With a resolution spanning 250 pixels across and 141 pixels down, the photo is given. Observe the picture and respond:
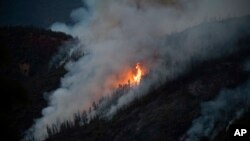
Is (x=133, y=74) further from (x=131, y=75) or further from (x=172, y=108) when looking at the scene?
(x=172, y=108)

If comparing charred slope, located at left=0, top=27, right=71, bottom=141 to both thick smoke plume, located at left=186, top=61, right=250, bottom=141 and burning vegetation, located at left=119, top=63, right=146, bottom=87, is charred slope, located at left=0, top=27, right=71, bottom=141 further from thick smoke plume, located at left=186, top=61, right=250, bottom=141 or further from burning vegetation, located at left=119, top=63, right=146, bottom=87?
thick smoke plume, located at left=186, top=61, right=250, bottom=141

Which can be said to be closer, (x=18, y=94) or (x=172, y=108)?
(x=18, y=94)

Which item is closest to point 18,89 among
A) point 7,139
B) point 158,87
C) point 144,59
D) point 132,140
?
point 7,139

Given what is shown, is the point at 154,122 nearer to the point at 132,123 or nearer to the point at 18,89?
the point at 132,123

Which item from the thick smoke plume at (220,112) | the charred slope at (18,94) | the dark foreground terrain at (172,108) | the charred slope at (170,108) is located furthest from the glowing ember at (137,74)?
the thick smoke plume at (220,112)

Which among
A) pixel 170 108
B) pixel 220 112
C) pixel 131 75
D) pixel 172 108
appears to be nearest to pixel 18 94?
pixel 220 112

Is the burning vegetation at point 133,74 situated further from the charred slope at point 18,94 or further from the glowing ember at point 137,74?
the charred slope at point 18,94
